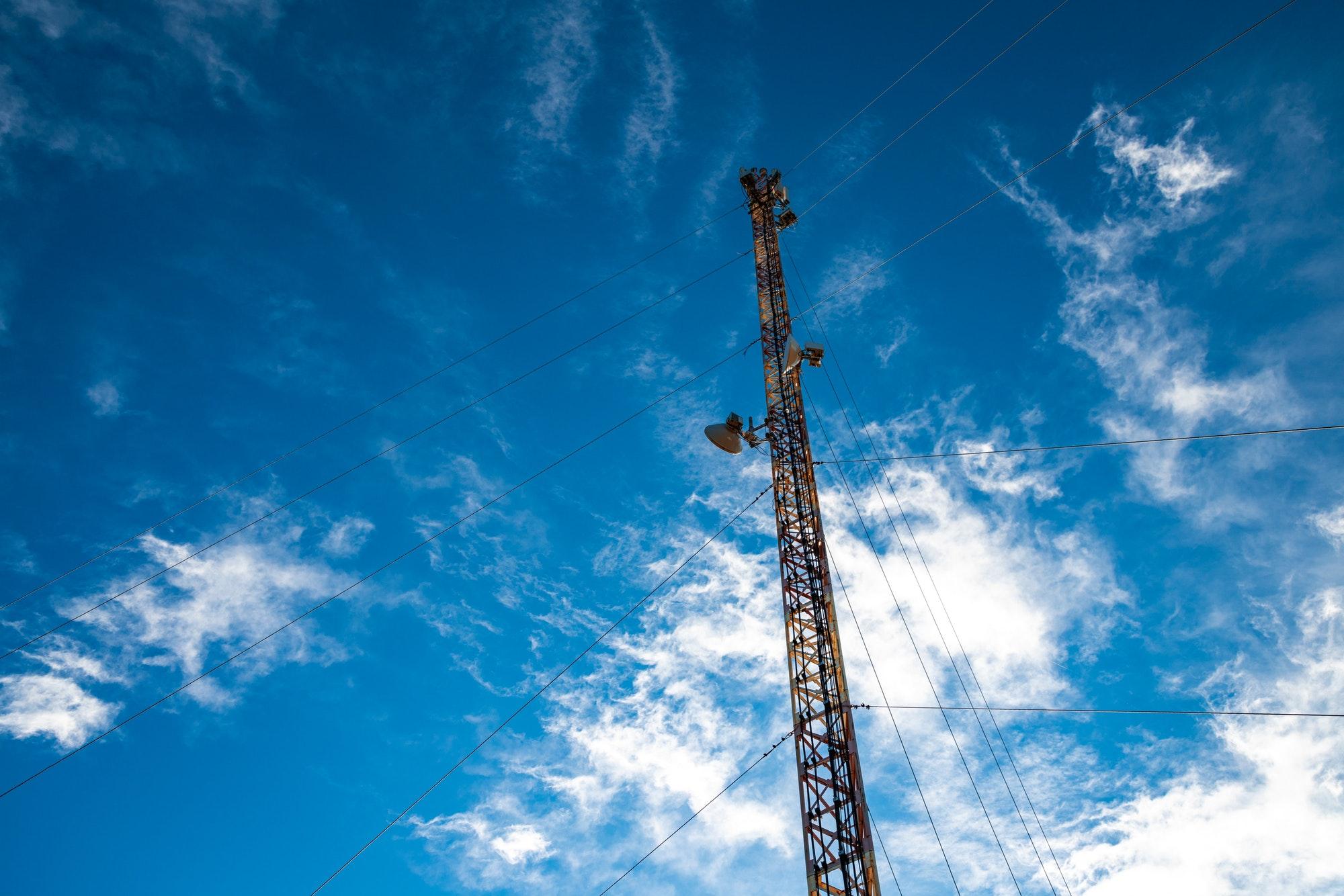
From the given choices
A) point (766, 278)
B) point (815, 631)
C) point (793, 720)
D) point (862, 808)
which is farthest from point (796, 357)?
point (862, 808)

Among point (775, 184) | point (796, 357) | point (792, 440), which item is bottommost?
point (792, 440)

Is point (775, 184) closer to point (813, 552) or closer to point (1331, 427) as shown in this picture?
point (813, 552)

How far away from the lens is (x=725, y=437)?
2303 centimetres

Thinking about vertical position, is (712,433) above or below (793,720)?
above

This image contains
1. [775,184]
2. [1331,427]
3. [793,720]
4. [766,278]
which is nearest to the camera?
[1331,427]

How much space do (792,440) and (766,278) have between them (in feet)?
24.7

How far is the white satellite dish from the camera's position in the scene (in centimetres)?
2294

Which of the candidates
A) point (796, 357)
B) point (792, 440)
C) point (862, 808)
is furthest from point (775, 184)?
point (862, 808)

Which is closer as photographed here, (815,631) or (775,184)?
(815,631)

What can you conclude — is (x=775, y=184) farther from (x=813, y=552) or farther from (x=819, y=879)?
(x=819, y=879)

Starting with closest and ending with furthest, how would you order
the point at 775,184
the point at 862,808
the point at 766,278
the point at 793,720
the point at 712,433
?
the point at 862,808, the point at 793,720, the point at 712,433, the point at 766,278, the point at 775,184

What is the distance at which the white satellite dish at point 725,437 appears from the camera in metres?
22.9

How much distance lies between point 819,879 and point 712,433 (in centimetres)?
1217

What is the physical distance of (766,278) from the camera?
27719 mm
